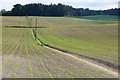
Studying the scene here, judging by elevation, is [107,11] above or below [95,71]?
above

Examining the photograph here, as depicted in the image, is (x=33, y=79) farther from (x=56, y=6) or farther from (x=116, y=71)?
(x=56, y=6)

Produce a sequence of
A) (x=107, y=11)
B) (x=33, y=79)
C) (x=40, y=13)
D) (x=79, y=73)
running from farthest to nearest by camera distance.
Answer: (x=107, y=11), (x=40, y=13), (x=79, y=73), (x=33, y=79)

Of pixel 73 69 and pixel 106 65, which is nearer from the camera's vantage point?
pixel 73 69

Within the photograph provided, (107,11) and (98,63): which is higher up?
(107,11)

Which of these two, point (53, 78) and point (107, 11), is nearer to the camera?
point (53, 78)

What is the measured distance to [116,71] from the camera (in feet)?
65.6

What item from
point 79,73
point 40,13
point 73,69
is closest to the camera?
point 79,73

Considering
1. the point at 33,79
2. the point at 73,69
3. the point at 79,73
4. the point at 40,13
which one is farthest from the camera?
the point at 40,13

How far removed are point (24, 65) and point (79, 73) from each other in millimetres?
4839

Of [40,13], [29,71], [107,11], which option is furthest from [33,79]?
[107,11]

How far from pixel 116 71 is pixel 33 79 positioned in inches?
259

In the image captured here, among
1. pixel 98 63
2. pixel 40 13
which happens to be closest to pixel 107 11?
pixel 40 13

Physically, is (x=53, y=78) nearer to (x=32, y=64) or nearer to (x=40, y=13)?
(x=32, y=64)

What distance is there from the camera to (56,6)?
188 m
